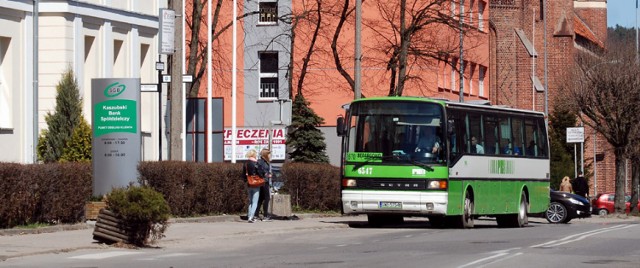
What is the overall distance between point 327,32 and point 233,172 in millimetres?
25638

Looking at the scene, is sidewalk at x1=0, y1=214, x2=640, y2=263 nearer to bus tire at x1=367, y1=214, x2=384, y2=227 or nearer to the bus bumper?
bus tire at x1=367, y1=214, x2=384, y2=227

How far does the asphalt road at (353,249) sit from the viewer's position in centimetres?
1823

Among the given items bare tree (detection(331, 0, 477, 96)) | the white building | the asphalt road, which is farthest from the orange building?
the asphalt road

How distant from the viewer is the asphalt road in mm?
18234

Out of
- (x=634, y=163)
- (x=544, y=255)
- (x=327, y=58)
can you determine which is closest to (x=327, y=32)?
(x=327, y=58)

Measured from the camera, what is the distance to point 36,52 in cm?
3444

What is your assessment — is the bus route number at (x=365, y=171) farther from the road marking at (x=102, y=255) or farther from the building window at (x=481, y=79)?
the building window at (x=481, y=79)

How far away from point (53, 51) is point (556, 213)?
1548 centimetres

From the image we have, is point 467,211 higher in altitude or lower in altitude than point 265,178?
lower

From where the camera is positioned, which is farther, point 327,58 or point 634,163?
point 634,163

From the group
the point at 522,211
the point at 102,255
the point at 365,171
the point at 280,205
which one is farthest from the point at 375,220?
the point at 102,255

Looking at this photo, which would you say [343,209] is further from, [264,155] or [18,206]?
[18,206]

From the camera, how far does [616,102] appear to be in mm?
57500

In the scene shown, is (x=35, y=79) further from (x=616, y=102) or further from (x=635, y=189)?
(x=635, y=189)
